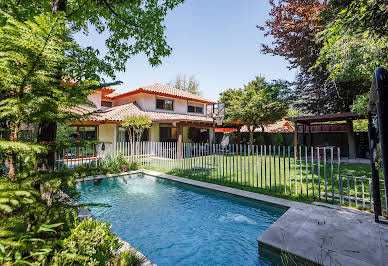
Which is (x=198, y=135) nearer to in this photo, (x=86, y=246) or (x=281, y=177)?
(x=281, y=177)

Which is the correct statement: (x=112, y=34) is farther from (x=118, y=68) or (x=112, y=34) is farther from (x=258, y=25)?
(x=258, y=25)

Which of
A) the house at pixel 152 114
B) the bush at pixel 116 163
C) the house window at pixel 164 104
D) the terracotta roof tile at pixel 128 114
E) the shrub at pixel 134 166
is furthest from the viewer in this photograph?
the house window at pixel 164 104

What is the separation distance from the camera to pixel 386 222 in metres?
4.29

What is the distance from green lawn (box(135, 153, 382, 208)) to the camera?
6203 millimetres

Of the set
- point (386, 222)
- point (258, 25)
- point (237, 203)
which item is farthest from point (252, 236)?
point (258, 25)

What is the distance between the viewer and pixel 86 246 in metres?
2.44

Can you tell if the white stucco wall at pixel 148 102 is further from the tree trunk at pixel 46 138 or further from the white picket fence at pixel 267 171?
the tree trunk at pixel 46 138

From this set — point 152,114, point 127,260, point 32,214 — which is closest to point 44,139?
point 32,214

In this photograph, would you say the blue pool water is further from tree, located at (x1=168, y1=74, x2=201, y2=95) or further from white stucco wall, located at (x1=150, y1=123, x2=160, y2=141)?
tree, located at (x1=168, y1=74, x2=201, y2=95)

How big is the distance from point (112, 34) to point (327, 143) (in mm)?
21090

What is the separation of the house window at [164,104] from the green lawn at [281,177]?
8.24 metres

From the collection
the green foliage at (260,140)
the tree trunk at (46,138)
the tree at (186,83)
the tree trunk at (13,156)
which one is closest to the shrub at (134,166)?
the tree trunk at (46,138)

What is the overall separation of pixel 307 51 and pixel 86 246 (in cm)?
2006

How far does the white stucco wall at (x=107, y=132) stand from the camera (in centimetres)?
1670
